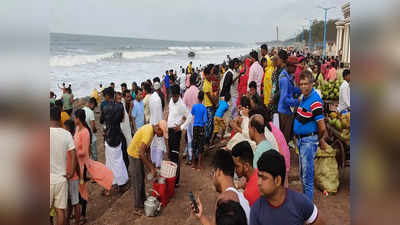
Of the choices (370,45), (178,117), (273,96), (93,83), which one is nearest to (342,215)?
(273,96)

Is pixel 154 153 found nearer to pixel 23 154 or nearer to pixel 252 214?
pixel 252 214

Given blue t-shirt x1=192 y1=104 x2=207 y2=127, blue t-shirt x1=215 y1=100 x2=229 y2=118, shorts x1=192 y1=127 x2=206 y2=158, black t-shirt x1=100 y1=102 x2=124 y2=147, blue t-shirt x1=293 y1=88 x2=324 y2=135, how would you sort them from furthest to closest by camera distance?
blue t-shirt x1=215 y1=100 x2=229 y2=118 < shorts x1=192 y1=127 x2=206 y2=158 < blue t-shirt x1=192 y1=104 x2=207 y2=127 < black t-shirt x1=100 y1=102 x2=124 y2=147 < blue t-shirt x1=293 y1=88 x2=324 y2=135

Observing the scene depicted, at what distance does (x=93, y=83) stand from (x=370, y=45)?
28089 mm

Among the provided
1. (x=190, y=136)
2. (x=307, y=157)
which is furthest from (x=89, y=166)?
(x=307, y=157)

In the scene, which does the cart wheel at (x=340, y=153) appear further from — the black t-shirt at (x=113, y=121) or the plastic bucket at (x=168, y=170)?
the black t-shirt at (x=113, y=121)

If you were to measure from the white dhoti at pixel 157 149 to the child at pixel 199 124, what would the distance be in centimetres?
74

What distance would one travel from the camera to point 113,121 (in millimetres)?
6066

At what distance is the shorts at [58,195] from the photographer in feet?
12.6

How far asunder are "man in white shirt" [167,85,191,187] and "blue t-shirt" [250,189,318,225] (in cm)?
416

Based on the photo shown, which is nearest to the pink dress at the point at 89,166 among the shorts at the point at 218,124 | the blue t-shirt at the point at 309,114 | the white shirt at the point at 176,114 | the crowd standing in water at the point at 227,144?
the crowd standing in water at the point at 227,144

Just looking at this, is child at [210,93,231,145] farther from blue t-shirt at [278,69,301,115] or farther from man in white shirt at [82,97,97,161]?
man in white shirt at [82,97,97,161]

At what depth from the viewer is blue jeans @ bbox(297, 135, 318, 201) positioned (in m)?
4.29

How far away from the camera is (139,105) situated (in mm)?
7793

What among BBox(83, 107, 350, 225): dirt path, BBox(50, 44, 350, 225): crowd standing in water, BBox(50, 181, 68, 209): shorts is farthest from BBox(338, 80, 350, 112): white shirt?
BBox(50, 181, 68, 209): shorts
